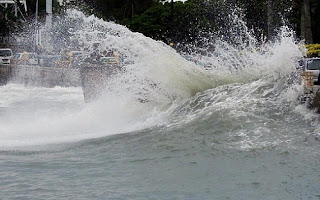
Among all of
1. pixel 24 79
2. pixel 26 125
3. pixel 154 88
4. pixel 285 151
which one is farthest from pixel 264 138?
pixel 24 79

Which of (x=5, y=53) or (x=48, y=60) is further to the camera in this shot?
(x=5, y=53)

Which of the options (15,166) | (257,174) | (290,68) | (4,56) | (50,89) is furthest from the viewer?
(4,56)

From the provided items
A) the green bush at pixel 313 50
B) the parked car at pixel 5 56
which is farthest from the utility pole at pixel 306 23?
the parked car at pixel 5 56

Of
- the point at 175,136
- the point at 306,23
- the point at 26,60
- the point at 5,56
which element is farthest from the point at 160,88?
the point at 5,56

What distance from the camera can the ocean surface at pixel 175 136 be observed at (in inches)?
325

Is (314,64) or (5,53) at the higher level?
(5,53)

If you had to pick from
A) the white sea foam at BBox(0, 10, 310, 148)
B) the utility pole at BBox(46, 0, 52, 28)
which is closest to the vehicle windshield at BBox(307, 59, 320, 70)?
the white sea foam at BBox(0, 10, 310, 148)

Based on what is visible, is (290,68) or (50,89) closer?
(290,68)

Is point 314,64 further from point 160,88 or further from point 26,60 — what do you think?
point 26,60

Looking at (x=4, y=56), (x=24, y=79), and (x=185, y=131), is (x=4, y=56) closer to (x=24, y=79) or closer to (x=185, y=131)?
(x=24, y=79)

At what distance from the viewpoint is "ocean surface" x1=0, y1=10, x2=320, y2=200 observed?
325 inches

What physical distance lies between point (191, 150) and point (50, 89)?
987 inches

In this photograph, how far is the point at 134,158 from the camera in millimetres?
10039

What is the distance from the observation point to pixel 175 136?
11.7 m
